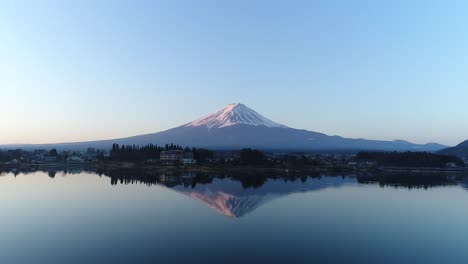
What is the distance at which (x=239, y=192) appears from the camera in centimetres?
937

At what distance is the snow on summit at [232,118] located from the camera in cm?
4375

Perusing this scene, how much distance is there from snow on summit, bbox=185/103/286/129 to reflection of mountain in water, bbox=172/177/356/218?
102 ft

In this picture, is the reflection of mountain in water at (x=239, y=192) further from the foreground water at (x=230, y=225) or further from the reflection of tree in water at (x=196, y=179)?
the reflection of tree in water at (x=196, y=179)

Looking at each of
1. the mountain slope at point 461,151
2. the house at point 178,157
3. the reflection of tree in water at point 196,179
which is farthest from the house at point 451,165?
the house at point 178,157

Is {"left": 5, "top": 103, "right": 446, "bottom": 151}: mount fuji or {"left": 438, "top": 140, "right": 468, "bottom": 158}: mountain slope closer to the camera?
{"left": 438, "top": 140, "right": 468, "bottom": 158}: mountain slope

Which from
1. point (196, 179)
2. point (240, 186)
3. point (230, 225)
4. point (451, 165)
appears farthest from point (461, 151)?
point (230, 225)

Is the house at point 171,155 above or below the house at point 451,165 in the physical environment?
above

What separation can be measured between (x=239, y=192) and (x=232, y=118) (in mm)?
35535

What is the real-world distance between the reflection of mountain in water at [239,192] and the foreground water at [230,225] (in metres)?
0.02

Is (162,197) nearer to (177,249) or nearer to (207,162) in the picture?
(177,249)

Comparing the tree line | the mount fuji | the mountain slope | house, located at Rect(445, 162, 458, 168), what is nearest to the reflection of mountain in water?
the tree line

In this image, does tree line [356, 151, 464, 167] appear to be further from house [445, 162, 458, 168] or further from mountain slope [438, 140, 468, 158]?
mountain slope [438, 140, 468, 158]

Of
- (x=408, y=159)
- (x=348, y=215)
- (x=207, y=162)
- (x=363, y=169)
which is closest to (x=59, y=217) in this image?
(x=348, y=215)

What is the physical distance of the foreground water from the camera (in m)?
4.25
